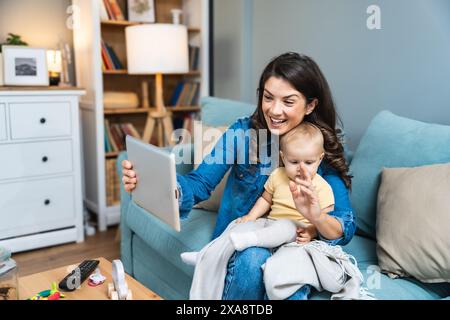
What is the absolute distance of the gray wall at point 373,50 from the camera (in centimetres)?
178

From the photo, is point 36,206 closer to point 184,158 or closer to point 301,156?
point 184,158

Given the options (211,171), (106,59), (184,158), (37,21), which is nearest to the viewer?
(211,171)

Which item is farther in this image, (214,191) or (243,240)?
(214,191)

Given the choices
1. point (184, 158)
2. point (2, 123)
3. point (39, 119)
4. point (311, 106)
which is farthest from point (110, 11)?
point (311, 106)

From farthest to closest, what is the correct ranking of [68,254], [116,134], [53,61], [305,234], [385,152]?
[116,134]
[53,61]
[68,254]
[385,152]
[305,234]

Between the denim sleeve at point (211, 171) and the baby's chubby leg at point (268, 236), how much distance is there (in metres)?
0.23

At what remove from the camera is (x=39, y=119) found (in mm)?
2293

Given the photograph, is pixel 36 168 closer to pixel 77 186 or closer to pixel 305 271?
pixel 77 186

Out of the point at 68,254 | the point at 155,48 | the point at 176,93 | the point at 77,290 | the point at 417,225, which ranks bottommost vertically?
the point at 68,254

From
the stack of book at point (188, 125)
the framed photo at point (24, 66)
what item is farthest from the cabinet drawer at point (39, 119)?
the stack of book at point (188, 125)

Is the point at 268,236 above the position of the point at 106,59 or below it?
below

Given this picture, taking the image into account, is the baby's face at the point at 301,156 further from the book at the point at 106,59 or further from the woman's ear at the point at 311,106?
the book at the point at 106,59

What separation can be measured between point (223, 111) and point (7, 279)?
1.20 meters

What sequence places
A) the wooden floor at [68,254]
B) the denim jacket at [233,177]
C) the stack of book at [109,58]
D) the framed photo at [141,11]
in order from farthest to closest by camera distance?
1. the framed photo at [141,11]
2. the stack of book at [109,58]
3. the wooden floor at [68,254]
4. the denim jacket at [233,177]
